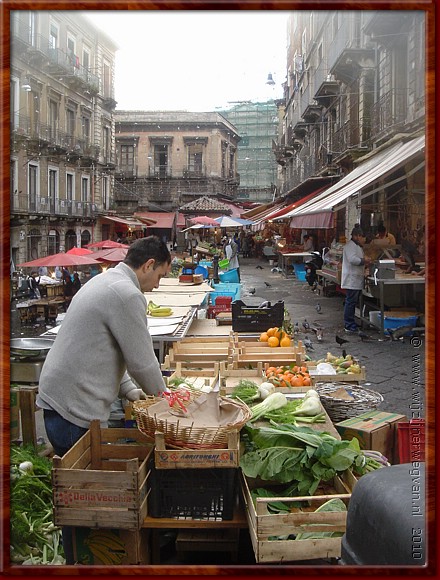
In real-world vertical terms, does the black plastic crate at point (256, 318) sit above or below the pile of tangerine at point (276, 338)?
above

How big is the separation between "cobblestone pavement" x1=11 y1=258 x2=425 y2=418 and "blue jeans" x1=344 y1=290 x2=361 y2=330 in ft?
0.71

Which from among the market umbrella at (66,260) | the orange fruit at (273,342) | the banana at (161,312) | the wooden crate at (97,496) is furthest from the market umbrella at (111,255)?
the wooden crate at (97,496)

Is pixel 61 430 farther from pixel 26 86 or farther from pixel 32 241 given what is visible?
pixel 26 86

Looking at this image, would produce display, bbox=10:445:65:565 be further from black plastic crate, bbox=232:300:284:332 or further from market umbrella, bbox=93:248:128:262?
market umbrella, bbox=93:248:128:262

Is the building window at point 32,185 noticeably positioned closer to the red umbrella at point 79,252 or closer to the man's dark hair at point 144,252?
the man's dark hair at point 144,252

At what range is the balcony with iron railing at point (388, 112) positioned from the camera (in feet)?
33.2

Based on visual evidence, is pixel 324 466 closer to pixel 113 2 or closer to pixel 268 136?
pixel 113 2

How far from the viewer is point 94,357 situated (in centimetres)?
279

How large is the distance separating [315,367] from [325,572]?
3.80 meters

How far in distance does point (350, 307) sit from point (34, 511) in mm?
7675

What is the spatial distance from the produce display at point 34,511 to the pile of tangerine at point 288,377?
180 cm

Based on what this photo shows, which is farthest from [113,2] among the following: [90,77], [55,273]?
[55,273]

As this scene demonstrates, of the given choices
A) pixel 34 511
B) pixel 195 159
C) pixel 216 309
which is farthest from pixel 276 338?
pixel 195 159

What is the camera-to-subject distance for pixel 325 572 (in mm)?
1741
